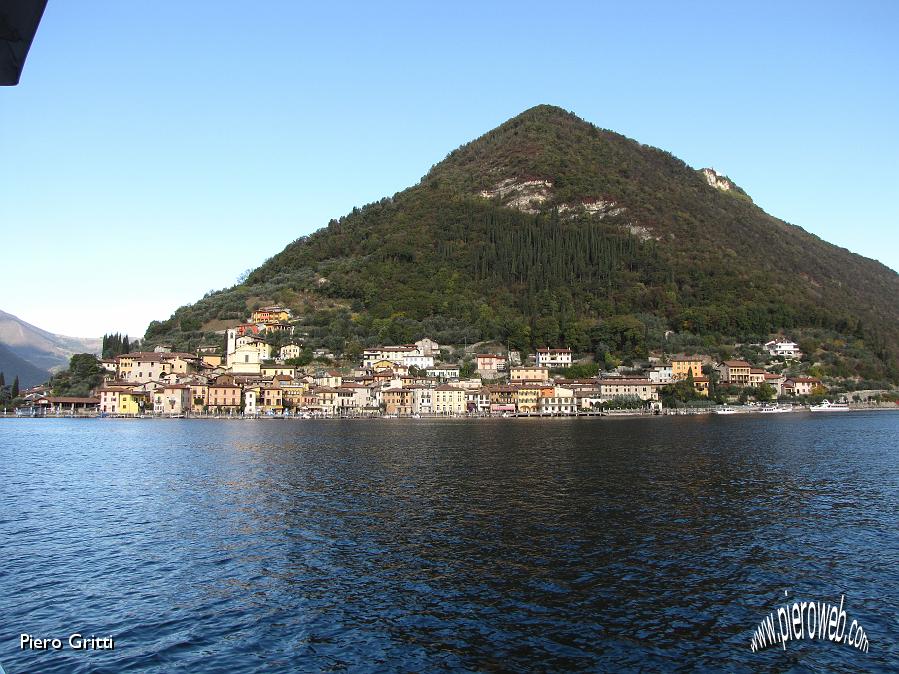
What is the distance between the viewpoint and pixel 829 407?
10912cm

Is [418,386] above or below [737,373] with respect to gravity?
below

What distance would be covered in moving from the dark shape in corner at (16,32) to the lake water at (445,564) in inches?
430

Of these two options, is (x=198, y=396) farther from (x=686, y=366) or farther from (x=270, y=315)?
(x=686, y=366)

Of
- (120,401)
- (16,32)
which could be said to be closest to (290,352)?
(120,401)

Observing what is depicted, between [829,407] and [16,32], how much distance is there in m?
123

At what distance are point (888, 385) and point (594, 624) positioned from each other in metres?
129

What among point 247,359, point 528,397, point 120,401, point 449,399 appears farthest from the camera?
point 247,359

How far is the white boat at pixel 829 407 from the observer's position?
10766 cm

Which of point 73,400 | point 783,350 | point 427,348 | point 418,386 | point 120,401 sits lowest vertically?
point 120,401

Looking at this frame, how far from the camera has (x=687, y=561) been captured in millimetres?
18828

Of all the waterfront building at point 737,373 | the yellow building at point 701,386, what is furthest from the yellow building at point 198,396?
the waterfront building at point 737,373

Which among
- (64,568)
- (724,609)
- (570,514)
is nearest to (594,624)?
(724,609)

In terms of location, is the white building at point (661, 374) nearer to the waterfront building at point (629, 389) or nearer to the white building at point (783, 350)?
the waterfront building at point (629, 389)

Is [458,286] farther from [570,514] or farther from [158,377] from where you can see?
[570,514]
